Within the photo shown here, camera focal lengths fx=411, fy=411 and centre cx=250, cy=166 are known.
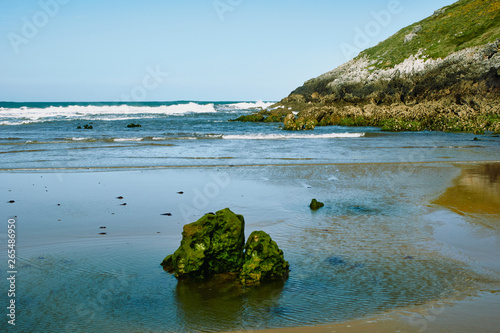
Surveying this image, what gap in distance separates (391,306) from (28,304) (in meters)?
3.57

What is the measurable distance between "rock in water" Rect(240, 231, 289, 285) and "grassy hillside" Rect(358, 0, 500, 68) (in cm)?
4381

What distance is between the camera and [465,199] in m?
8.51

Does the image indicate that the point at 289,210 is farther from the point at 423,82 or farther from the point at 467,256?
the point at 423,82

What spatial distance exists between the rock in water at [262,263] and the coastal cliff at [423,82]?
24826 mm

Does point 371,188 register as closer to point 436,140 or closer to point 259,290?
point 259,290

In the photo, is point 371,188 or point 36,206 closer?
point 36,206

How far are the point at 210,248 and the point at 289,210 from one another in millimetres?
3125

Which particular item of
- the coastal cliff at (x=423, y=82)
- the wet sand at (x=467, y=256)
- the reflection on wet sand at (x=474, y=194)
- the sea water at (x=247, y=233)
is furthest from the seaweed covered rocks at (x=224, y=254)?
the coastal cliff at (x=423, y=82)

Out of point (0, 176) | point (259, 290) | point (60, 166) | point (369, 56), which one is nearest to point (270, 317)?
point (259, 290)

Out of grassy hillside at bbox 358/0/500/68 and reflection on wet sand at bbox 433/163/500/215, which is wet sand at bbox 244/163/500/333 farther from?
grassy hillside at bbox 358/0/500/68

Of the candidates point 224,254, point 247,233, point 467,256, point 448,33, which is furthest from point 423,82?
point 224,254

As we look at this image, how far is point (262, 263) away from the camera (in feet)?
15.4

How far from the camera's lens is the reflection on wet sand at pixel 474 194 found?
305 inches

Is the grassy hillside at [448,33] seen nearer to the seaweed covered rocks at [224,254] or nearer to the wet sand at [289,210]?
the wet sand at [289,210]
